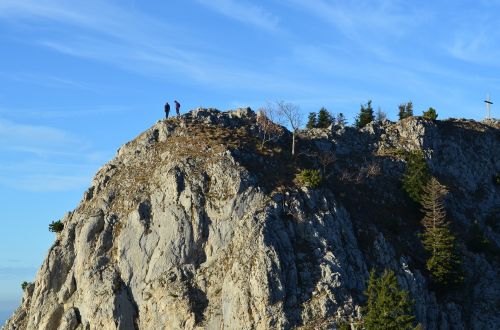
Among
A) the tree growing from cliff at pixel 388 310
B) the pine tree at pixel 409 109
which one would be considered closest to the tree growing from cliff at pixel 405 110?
the pine tree at pixel 409 109

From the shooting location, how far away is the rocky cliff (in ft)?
247

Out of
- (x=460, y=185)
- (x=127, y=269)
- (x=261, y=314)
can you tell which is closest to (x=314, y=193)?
(x=261, y=314)

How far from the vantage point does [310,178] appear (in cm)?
8569

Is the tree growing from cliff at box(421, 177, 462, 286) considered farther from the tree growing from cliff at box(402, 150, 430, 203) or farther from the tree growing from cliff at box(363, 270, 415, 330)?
the tree growing from cliff at box(363, 270, 415, 330)

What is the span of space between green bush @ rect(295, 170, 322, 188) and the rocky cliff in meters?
1.04

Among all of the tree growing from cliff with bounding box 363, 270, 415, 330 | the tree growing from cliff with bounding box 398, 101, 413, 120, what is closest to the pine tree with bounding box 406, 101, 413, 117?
the tree growing from cliff with bounding box 398, 101, 413, 120

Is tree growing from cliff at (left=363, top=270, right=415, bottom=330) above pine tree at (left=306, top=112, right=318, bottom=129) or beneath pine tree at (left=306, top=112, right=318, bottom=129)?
beneath

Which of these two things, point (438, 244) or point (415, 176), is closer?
point (438, 244)

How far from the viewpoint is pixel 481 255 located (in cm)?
9244

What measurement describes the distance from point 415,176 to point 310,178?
20435mm

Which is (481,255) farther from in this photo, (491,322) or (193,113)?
(193,113)

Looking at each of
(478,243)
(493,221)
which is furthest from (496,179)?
(478,243)

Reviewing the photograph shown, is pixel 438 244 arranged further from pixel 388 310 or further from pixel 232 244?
pixel 232 244

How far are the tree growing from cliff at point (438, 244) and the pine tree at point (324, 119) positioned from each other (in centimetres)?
2864
